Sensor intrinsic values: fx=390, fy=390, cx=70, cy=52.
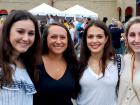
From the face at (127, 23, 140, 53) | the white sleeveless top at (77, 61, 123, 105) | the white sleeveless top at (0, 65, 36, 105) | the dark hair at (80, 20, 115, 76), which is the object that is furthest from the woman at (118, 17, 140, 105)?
the white sleeveless top at (0, 65, 36, 105)

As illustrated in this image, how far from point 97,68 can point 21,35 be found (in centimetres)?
127

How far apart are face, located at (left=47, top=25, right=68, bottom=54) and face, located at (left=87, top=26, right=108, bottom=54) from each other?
27 centimetres

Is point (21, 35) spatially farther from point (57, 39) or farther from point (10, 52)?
point (57, 39)

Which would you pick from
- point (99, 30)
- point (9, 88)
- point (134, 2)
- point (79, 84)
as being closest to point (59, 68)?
point (79, 84)

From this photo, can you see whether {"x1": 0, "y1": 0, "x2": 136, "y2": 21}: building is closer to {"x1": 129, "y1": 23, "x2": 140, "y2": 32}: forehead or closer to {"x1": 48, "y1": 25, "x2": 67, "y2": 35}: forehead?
{"x1": 48, "y1": 25, "x2": 67, "y2": 35}: forehead

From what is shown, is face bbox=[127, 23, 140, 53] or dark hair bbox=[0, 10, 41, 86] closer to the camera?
dark hair bbox=[0, 10, 41, 86]

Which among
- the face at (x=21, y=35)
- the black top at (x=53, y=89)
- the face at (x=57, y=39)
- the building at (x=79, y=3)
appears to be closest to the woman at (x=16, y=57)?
the face at (x=21, y=35)

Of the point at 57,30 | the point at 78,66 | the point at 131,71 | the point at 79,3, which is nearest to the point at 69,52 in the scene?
the point at 78,66

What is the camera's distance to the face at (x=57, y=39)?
4.29 m

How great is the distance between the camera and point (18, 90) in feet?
10.6

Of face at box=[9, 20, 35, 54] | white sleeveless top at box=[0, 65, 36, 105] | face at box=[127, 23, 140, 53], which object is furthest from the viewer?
face at box=[127, 23, 140, 53]

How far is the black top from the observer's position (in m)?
4.10

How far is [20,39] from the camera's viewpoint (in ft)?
10.9

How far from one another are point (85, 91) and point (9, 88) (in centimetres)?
125
